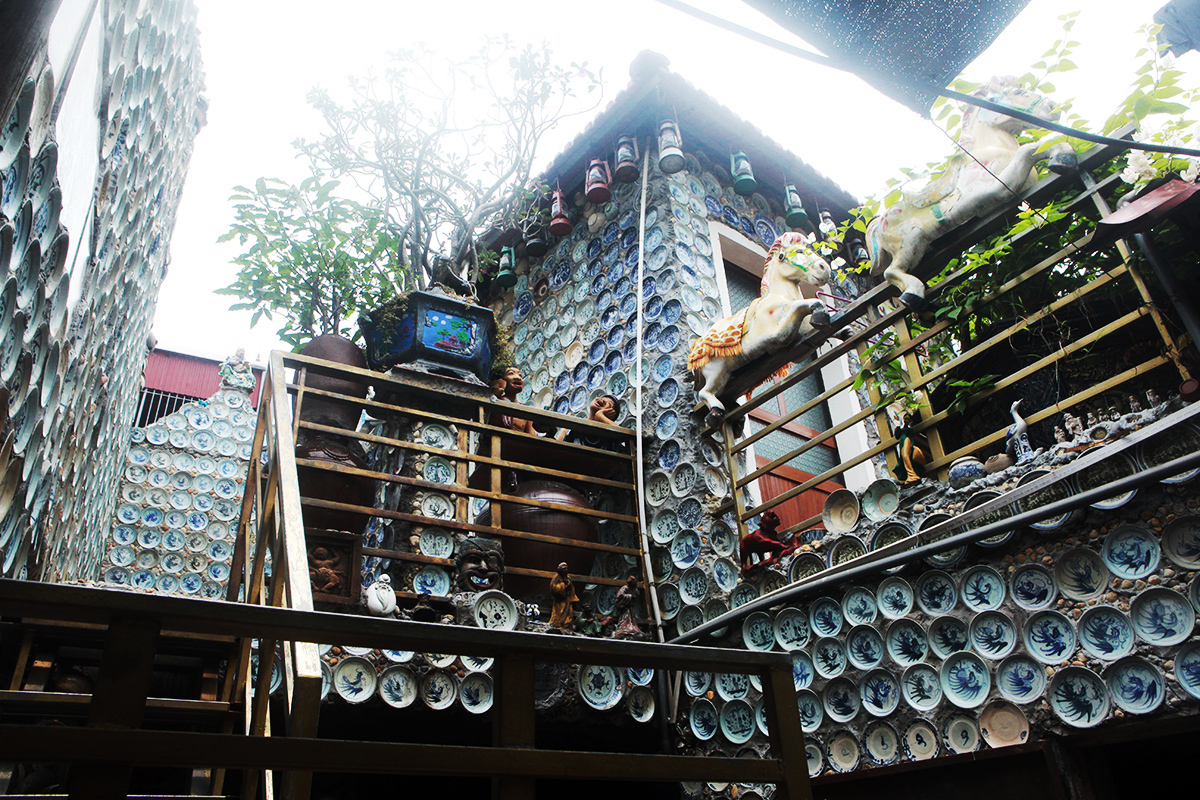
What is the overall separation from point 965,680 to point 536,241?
5.78m

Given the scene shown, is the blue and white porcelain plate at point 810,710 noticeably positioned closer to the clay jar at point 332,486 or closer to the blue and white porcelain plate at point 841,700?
the blue and white porcelain plate at point 841,700

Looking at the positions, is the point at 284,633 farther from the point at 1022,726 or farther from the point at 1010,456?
the point at 1010,456

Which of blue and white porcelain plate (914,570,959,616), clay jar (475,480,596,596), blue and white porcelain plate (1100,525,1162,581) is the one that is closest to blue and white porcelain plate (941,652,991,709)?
blue and white porcelain plate (914,570,959,616)

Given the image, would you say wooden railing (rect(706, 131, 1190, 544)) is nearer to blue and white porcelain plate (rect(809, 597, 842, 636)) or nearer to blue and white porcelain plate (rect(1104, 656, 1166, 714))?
blue and white porcelain plate (rect(809, 597, 842, 636))

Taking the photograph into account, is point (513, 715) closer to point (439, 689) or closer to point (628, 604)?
point (439, 689)

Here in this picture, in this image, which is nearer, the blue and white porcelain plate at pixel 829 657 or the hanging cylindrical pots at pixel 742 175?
the blue and white porcelain plate at pixel 829 657

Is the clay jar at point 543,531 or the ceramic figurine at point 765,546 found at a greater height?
the clay jar at point 543,531

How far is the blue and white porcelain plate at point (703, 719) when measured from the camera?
449 cm

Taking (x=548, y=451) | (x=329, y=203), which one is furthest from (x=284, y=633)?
(x=329, y=203)

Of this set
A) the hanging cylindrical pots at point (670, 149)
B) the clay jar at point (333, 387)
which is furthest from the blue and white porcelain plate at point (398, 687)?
the hanging cylindrical pots at point (670, 149)

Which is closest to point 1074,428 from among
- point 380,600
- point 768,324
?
point 768,324

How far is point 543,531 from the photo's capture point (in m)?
4.95

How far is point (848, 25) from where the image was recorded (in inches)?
83.6

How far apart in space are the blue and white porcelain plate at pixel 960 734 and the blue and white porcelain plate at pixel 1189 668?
811mm
